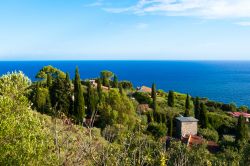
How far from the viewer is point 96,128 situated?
133 feet

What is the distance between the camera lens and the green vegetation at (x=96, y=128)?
14477 mm

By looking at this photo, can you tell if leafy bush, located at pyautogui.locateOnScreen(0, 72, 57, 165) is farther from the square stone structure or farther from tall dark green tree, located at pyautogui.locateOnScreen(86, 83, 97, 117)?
the square stone structure

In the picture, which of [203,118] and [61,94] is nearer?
[61,94]

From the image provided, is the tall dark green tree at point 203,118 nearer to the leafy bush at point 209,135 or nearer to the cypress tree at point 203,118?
the cypress tree at point 203,118

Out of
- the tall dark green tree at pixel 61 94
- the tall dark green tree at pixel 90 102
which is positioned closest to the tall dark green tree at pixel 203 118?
the tall dark green tree at pixel 90 102

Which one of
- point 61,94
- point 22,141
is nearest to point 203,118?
point 61,94

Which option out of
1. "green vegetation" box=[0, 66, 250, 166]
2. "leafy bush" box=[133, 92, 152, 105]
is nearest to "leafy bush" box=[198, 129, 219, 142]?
"green vegetation" box=[0, 66, 250, 166]

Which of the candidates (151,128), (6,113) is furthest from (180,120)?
(6,113)

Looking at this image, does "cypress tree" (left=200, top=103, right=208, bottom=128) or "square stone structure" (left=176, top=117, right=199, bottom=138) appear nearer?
"square stone structure" (left=176, top=117, right=199, bottom=138)

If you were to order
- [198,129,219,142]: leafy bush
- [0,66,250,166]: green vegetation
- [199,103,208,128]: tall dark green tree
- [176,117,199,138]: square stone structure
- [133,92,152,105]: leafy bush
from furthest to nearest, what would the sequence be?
[133,92,152,105]: leafy bush < [199,103,208,128]: tall dark green tree < [176,117,199,138]: square stone structure < [198,129,219,142]: leafy bush < [0,66,250,166]: green vegetation

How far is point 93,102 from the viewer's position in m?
50.2

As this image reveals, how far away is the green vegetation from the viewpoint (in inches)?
570

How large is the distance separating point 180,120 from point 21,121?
34980 mm

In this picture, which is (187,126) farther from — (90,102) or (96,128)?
(96,128)
